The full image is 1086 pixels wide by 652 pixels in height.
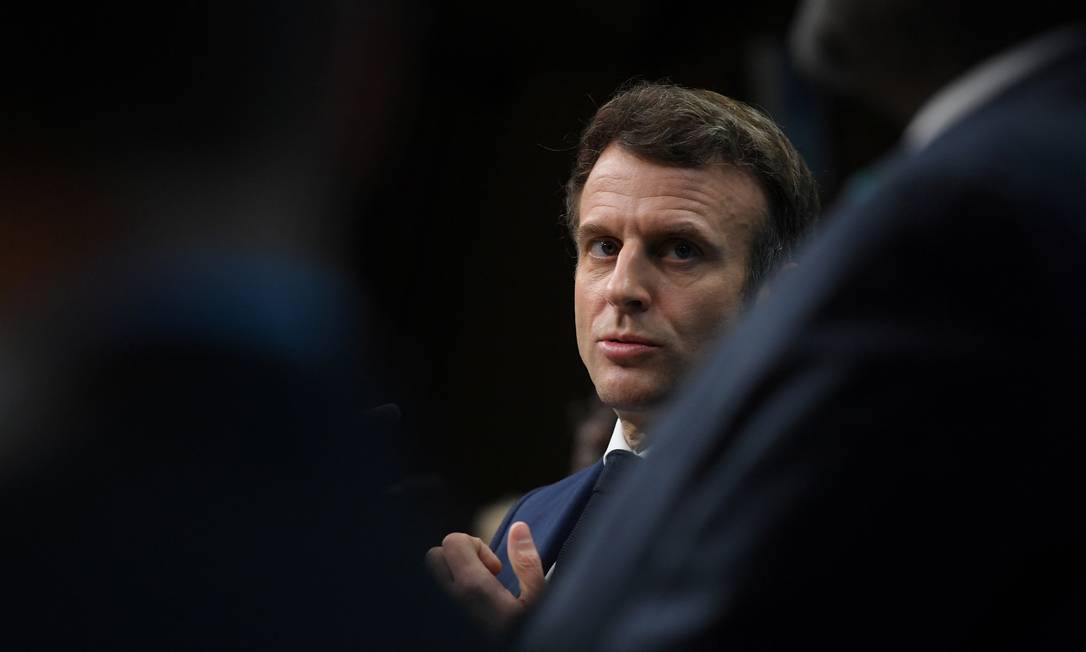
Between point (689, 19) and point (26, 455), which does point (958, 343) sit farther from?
point (689, 19)

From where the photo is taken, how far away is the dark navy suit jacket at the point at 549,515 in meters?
2.38

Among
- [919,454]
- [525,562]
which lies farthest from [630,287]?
[919,454]

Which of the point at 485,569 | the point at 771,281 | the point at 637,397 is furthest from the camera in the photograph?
the point at 771,281

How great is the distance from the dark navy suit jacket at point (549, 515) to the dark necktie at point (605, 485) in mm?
16

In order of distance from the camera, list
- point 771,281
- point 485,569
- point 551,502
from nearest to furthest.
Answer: point 485,569 → point 771,281 → point 551,502

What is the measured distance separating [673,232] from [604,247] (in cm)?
16

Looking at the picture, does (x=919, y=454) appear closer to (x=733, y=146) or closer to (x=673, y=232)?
(x=673, y=232)

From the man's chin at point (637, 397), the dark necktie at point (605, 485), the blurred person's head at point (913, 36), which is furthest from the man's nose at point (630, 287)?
the blurred person's head at point (913, 36)

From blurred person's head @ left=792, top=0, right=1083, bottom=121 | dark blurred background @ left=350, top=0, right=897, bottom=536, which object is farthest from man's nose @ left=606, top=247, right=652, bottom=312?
dark blurred background @ left=350, top=0, right=897, bottom=536

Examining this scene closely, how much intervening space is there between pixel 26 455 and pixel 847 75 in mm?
678

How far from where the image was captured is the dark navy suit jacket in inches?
93.5

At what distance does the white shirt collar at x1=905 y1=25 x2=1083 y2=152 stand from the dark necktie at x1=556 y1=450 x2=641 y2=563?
137 centimetres

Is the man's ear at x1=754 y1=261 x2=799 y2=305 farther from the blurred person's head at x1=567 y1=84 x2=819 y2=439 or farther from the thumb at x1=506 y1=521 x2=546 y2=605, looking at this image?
the thumb at x1=506 y1=521 x2=546 y2=605

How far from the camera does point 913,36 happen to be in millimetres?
1024
